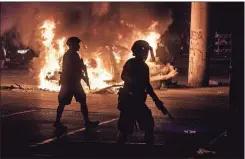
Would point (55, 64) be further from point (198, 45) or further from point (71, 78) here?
point (71, 78)

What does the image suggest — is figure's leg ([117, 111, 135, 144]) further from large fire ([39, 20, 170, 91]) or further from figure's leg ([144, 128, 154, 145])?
large fire ([39, 20, 170, 91])

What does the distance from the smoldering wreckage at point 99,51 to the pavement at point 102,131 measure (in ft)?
7.32

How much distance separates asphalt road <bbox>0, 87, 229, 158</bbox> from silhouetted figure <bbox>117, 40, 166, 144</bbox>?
0.44 metres

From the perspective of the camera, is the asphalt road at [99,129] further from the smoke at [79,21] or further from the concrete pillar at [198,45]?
the concrete pillar at [198,45]

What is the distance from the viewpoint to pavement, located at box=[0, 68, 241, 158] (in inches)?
325

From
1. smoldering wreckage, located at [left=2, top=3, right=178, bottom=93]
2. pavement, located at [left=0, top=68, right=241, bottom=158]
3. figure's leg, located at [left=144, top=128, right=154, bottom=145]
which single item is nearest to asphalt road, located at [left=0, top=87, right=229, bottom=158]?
pavement, located at [left=0, top=68, right=241, bottom=158]

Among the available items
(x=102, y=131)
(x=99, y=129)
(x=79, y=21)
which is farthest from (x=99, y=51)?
(x=102, y=131)

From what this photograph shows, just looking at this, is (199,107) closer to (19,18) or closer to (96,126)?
(96,126)

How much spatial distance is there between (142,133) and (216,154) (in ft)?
7.62

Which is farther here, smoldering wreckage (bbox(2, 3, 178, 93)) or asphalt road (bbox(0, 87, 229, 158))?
smoldering wreckage (bbox(2, 3, 178, 93))

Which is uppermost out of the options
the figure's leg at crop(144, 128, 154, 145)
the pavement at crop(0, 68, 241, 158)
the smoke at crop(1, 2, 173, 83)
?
the smoke at crop(1, 2, 173, 83)

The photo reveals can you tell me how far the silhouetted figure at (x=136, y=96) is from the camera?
802 cm

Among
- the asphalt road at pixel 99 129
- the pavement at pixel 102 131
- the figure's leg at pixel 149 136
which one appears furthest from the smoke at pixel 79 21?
the figure's leg at pixel 149 136

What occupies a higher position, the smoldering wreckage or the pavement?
the smoldering wreckage
